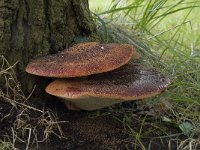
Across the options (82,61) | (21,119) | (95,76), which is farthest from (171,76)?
(21,119)

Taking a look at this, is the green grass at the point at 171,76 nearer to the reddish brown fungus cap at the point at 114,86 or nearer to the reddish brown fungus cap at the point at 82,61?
the reddish brown fungus cap at the point at 114,86

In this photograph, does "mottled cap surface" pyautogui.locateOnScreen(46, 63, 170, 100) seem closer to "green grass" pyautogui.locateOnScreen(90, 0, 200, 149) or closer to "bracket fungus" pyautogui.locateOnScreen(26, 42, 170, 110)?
"bracket fungus" pyautogui.locateOnScreen(26, 42, 170, 110)

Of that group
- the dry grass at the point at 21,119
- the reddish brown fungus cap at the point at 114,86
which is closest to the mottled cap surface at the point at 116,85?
the reddish brown fungus cap at the point at 114,86

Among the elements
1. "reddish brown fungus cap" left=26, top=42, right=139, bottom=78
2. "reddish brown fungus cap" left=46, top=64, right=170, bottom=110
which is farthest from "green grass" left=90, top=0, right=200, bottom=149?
"reddish brown fungus cap" left=26, top=42, right=139, bottom=78

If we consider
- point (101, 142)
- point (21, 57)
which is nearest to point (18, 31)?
point (21, 57)

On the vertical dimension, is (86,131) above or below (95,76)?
below

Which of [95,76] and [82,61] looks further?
[95,76]

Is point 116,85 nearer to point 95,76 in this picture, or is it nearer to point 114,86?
point 114,86
